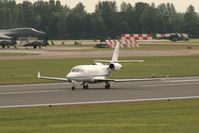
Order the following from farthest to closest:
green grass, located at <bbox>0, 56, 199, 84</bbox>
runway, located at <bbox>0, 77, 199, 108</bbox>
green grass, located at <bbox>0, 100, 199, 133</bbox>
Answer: green grass, located at <bbox>0, 56, 199, 84</bbox> < runway, located at <bbox>0, 77, 199, 108</bbox> < green grass, located at <bbox>0, 100, 199, 133</bbox>

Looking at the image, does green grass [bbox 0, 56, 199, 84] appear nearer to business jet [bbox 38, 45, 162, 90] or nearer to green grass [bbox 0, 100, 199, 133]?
business jet [bbox 38, 45, 162, 90]

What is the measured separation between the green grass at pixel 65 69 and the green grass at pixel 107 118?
866 inches

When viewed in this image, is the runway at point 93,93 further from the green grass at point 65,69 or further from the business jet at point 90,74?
the green grass at point 65,69

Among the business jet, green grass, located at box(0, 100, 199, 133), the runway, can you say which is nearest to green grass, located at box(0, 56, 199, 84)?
the runway

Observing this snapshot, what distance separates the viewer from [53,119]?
28531 mm

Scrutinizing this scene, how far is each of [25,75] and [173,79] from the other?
13408 millimetres

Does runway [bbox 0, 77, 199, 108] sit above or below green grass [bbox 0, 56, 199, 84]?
above

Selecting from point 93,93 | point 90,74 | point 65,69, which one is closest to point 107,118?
point 93,93

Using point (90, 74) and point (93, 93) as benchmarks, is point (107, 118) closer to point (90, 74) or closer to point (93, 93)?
point (93, 93)

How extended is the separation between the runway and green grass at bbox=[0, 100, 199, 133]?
3.63 metres

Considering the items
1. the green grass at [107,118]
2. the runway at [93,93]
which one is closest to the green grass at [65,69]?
the runway at [93,93]

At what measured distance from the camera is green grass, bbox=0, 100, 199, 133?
24656 mm

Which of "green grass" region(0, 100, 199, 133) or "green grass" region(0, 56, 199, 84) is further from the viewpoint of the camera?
"green grass" region(0, 56, 199, 84)

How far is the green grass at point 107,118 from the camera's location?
24.7 m
